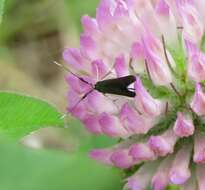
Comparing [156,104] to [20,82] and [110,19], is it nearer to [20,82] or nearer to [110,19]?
[110,19]

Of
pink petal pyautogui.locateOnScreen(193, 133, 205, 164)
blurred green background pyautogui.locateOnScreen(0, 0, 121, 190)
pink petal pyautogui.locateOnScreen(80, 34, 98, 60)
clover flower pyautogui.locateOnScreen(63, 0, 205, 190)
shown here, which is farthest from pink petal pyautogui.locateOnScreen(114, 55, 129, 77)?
blurred green background pyautogui.locateOnScreen(0, 0, 121, 190)

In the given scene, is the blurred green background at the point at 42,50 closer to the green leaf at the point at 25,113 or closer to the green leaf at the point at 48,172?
the green leaf at the point at 25,113

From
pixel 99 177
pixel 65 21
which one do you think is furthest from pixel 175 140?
pixel 65 21

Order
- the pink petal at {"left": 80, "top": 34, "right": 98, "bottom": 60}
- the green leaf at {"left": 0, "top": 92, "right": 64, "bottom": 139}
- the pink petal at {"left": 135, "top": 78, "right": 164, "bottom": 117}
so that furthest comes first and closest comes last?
the pink petal at {"left": 80, "top": 34, "right": 98, "bottom": 60} → the pink petal at {"left": 135, "top": 78, "right": 164, "bottom": 117} → the green leaf at {"left": 0, "top": 92, "right": 64, "bottom": 139}

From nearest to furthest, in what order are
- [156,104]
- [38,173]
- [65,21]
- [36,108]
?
1. [38,173]
2. [36,108]
3. [156,104]
4. [65,21]

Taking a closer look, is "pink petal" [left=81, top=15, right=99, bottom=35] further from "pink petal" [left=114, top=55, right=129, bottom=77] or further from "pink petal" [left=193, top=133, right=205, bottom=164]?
"pink petal" [left=193, top=133, right=205, bottom=164]

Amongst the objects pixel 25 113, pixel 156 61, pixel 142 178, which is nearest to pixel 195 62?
pixel 156 61

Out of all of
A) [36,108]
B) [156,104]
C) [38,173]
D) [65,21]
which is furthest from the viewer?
[65,21]

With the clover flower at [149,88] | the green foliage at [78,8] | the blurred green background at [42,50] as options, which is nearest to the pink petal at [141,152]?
the clover flower at [149,88]
